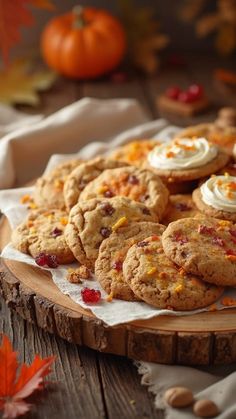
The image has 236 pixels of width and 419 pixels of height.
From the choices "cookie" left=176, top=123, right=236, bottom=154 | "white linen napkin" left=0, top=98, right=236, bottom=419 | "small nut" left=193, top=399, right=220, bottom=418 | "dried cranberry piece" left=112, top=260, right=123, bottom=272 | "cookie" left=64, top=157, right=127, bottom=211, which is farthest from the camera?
"white linen napkin" left=0, top=98, right=236, bottom=419

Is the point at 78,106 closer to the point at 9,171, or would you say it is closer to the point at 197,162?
the point at 9,171

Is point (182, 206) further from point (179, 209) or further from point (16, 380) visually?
point (16, 380)

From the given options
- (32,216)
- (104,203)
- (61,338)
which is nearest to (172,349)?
(61,338)

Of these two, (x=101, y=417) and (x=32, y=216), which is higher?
(x=32, y=216)

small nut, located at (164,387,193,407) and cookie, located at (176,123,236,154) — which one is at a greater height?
cookie, located at (176,123,236,154)

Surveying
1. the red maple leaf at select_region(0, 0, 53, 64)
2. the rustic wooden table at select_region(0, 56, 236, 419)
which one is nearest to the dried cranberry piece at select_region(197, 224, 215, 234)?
the rustic wooden table at select_region(0, 56, 236, 419)

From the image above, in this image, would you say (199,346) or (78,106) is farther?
→ (78,106)

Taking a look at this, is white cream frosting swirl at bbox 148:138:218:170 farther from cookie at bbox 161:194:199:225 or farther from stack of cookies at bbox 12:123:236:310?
cookie at bbox 161:194:199:225

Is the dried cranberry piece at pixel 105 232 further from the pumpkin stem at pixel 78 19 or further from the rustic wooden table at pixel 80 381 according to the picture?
the pumpkin stem at pixel 78 19
